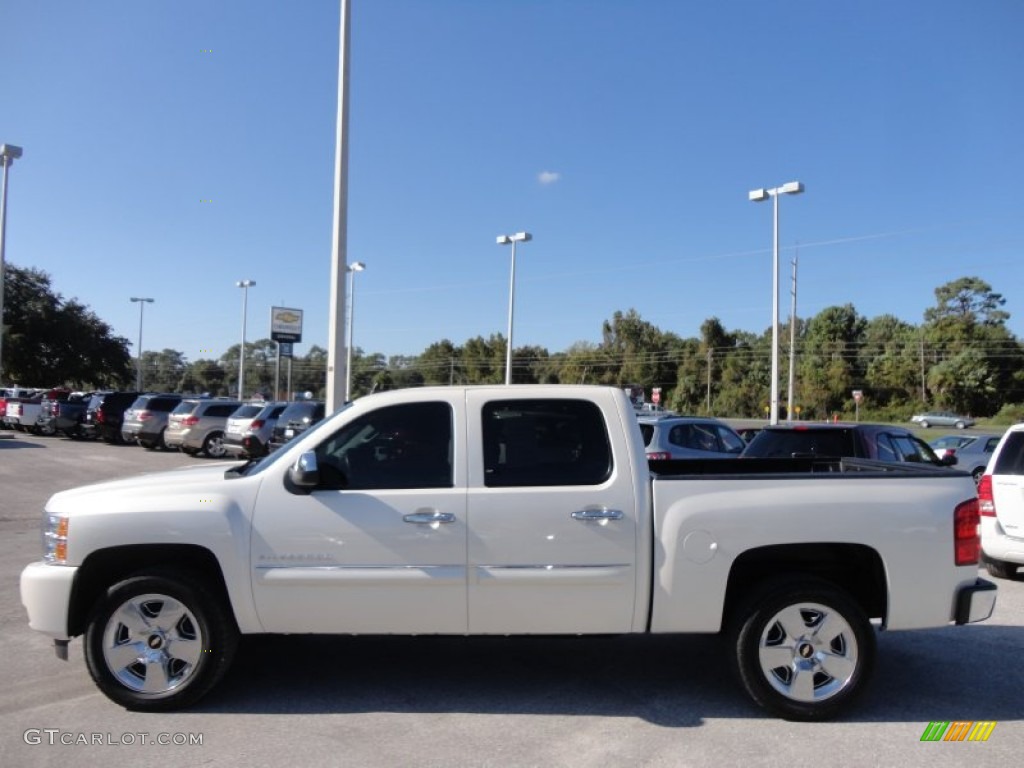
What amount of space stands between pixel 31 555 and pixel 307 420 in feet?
39.7

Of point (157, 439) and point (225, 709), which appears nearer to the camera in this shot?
point (225, 709)

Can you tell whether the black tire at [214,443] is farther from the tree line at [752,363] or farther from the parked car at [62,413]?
the tree line at [752,363]

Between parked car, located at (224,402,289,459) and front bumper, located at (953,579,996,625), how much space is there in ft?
60.8

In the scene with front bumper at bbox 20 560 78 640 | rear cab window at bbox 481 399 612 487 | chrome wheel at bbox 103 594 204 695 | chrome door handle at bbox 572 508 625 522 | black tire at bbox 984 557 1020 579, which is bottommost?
black tire at bbox 984 557 1020 579

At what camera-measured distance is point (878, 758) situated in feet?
13.6

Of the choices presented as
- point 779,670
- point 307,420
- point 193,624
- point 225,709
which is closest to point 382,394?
point 193,624

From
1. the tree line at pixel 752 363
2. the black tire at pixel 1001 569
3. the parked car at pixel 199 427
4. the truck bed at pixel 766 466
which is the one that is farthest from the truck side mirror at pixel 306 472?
the tree line at pixel 752 363

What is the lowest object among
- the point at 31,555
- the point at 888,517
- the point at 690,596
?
the point at 31,555

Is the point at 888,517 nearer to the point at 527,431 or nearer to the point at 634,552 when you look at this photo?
the point at 634,552

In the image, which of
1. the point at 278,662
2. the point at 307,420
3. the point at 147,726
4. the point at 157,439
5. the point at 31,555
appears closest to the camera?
the point at 147,726

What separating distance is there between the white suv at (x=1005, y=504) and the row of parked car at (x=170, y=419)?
13.0 meters

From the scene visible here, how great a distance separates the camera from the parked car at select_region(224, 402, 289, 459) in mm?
21516

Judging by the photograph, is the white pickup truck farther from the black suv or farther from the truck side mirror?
the black suv

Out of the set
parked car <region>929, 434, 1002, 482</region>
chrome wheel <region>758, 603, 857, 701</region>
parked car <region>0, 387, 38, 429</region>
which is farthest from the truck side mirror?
parked car <region>0, 387, 38, 429</region>
